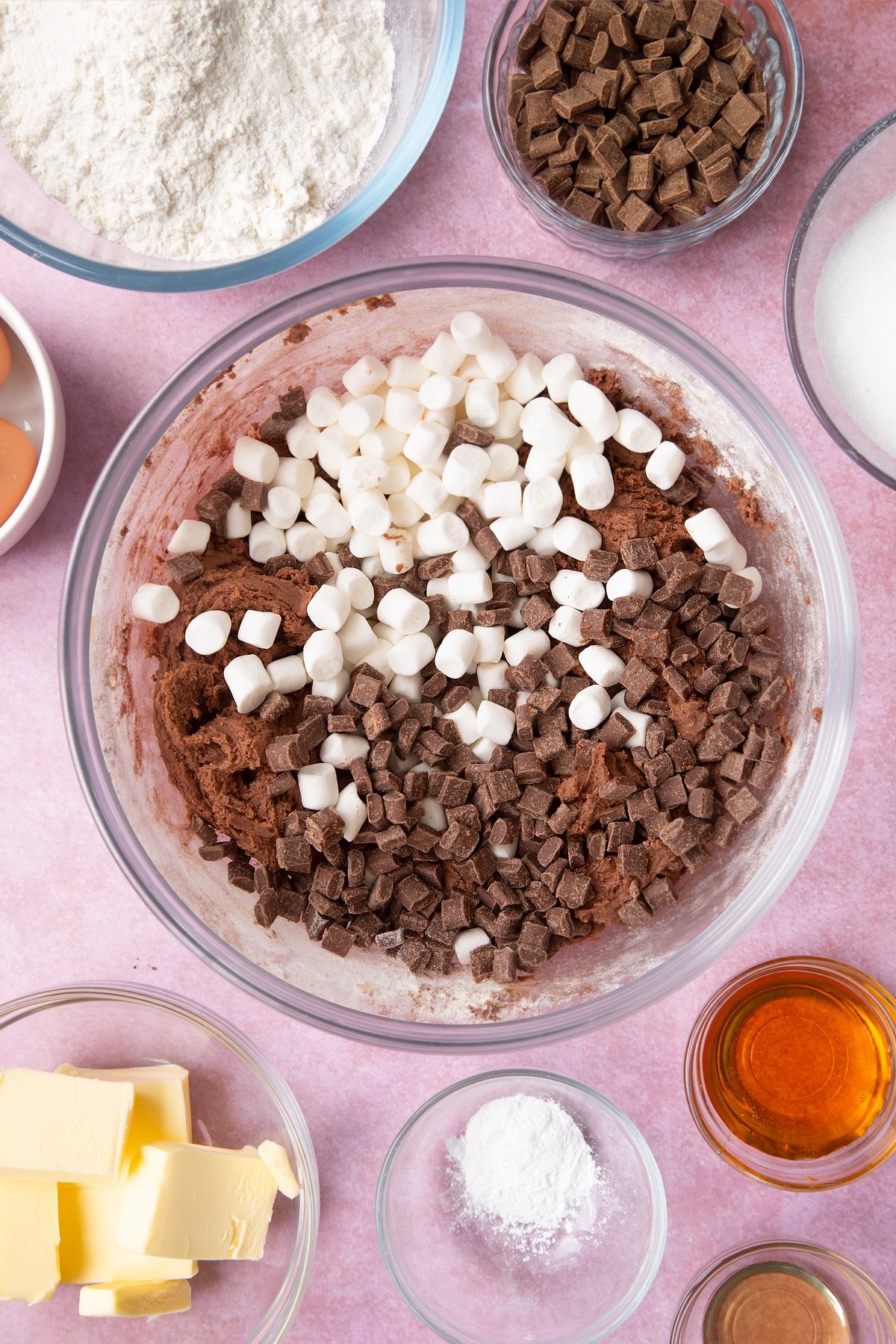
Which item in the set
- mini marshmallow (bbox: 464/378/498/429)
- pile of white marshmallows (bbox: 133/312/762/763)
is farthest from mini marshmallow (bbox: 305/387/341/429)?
mini marshmallow (bbox: 464/378/498/429)

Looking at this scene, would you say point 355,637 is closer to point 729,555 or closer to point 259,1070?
point 729,555

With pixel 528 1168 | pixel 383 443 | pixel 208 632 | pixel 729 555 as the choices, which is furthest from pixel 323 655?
pixel 528 1168

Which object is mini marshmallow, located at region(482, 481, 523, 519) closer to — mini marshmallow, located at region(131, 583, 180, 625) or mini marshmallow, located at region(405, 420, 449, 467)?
mini marshmallow, located at region(405, 420, 449, 467)

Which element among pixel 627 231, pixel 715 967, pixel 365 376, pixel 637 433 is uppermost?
pixel 627 231

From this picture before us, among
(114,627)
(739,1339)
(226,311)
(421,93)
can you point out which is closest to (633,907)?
(739,1339)

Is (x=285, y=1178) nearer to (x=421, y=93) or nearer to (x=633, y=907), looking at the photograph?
(x=633, y=907)
